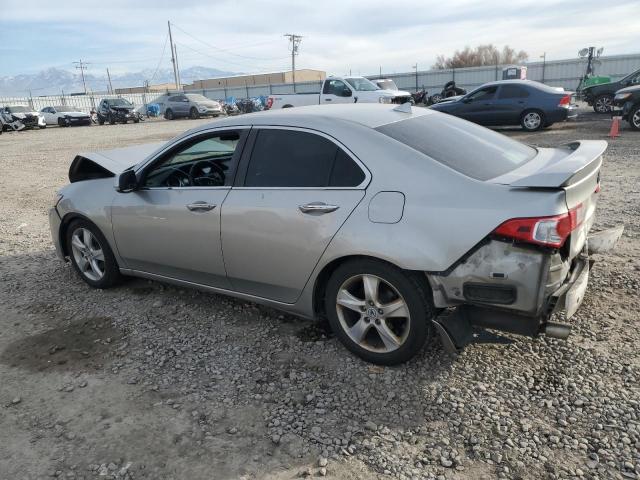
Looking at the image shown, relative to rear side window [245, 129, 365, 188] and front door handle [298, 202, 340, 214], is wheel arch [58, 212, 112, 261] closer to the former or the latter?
rear side window [245, 129, 365, 188]

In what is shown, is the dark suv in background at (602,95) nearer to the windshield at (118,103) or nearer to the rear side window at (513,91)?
the rear side window at (513,91)

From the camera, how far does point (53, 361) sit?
3625mm

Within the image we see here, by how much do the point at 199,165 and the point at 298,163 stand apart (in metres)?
1.46

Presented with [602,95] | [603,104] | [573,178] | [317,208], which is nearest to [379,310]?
[317,208]

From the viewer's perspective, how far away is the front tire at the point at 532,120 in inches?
590

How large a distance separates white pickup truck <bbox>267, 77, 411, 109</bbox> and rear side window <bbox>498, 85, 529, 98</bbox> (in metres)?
5.48

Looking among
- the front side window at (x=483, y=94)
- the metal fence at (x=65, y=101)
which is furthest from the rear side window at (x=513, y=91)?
the metal fence at (x=65, y=101)

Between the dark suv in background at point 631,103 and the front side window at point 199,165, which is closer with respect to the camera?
the front side window at point 199,165

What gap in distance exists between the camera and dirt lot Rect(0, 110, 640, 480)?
2512 mm

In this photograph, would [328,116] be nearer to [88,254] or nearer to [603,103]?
[88,254]

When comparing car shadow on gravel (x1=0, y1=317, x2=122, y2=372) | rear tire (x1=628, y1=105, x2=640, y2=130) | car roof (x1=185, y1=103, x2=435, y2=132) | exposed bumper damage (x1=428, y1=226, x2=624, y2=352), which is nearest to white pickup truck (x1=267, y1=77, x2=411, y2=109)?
rear tire (x1=628, y1=105, x2=640, y2=130)

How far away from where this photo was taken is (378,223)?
9.78 ft

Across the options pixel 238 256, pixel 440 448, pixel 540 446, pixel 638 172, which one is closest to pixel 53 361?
pixel 238 256

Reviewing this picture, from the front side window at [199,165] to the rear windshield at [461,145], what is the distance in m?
1.27
